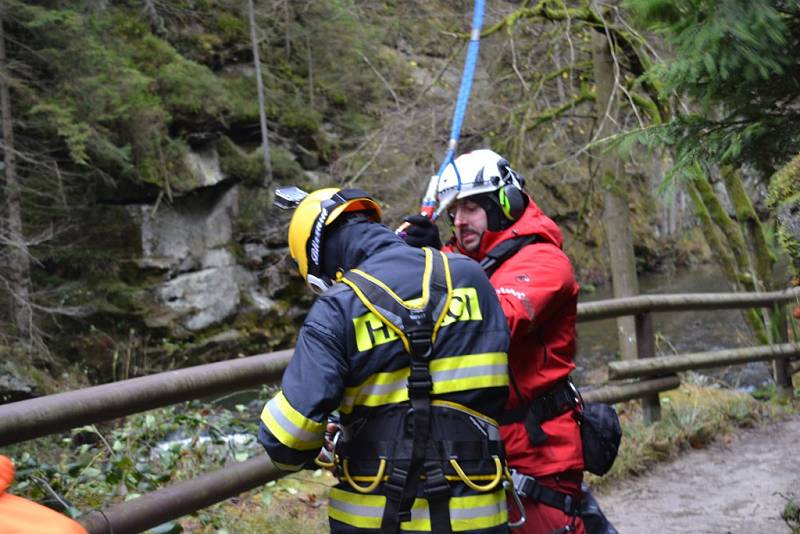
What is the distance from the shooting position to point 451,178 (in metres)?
3.36

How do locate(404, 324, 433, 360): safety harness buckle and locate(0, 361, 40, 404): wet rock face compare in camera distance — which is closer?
locate(404, 324, 433, 360): safety harness buckle

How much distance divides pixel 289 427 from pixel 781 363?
7239 mm

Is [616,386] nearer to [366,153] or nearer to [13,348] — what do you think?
[366,153]

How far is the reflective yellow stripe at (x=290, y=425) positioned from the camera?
2328mm

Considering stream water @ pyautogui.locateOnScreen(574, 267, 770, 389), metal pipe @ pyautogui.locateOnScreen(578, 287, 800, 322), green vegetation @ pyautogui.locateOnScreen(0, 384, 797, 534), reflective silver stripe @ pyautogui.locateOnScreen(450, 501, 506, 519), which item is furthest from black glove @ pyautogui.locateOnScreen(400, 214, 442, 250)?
stream water @ pyautogui.locateOnScreen(574, 267, 770, 389)

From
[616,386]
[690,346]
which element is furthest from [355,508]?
[690,346]

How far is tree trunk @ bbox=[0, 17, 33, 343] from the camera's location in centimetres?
1579

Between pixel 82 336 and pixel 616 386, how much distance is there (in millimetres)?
15379

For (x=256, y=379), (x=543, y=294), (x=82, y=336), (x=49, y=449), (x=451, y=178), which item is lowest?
(x=82, y=336)

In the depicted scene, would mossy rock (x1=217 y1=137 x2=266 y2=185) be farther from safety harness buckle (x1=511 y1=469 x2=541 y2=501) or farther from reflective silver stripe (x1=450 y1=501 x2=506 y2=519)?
reflective silver stripe (x1=450 y1=501 x2=506 y2=519)

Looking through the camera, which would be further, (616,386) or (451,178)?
(616,386)

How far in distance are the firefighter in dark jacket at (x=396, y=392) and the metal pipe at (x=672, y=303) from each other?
339 centimetres

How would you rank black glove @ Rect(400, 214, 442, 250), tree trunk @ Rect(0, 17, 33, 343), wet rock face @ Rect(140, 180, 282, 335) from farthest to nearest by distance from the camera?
1. wet rock face @ Rect(140, 180, 282, 335)
2. tree trunk @ Rect(0, 17, 33, 343)
3. black glove @ Rect(400, 214, 442, 250)

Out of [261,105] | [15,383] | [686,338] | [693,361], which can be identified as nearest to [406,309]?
[693,361]
